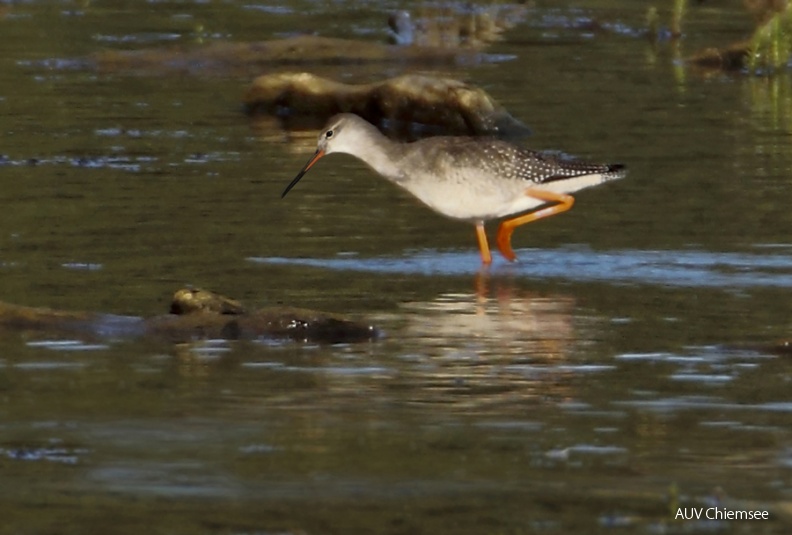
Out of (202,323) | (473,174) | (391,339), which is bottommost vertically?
(391,339)

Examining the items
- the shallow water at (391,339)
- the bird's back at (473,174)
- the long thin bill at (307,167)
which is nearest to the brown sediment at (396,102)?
the shallow water at (391,339)

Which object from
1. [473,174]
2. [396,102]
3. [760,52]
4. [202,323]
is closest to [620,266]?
[473,174]

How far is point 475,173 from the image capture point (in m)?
12.1

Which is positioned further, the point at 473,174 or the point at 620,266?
the point at 473,174

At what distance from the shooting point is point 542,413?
7828 millimetres

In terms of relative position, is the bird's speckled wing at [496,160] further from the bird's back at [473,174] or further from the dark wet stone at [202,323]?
the dark wet stone at [202,323]

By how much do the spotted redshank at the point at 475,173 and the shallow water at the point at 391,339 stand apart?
0.31 m

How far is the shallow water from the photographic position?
6.67m

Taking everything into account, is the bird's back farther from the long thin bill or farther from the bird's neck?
the long thin bill

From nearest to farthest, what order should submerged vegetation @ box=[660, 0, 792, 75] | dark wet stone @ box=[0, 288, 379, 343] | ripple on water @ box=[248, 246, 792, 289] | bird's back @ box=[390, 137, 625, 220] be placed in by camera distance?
dark wet stone @ box=[0, 288, 379, 343] → ripple on water @ box=[248, 246, 792, 289] → bird's back @ box=[390, 137, 625, 220] → submerged vegetation @ box=[660, 0, 792, 75]

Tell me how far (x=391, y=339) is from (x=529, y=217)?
3400mm

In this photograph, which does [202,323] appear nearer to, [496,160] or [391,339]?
[391,339]

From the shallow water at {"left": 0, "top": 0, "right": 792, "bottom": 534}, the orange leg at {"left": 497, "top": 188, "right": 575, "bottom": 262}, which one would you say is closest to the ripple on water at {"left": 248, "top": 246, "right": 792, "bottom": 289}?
the shallow water at {"left": 0, "top": 0, "right": 792, "bottom": 534}

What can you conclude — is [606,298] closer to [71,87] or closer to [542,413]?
[542,413]
